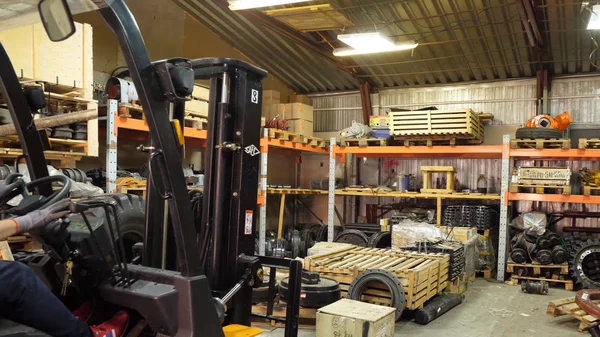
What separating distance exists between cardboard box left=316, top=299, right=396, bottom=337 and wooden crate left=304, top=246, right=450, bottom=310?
4.20 ft

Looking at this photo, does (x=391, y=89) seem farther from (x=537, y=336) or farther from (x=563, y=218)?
(x=537, y=336)

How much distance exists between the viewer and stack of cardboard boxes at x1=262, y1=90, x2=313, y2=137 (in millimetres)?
13500

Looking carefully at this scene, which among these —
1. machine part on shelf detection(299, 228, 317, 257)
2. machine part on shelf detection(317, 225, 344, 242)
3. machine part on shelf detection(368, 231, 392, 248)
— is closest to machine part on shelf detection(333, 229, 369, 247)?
machine part on shelf detection(368, 231, 392, 248)

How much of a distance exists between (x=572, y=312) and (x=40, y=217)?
7.25m

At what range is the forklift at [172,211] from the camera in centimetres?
267

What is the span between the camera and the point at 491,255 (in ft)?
36.9

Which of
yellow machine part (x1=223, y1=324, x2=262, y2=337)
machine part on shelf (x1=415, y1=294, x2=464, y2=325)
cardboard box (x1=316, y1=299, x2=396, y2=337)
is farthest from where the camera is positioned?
machine part on shelf (x1=415, y1=294, x2=464, y2=325)

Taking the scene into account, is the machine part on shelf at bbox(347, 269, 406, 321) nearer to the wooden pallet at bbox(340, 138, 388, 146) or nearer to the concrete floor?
the concrete floor

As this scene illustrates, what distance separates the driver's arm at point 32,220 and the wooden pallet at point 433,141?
1009 cm

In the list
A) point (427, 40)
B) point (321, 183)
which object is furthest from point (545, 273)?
point (321, 183)

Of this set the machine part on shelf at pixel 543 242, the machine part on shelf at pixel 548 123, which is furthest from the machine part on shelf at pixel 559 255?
the machine part on shelf at pixel 548 123

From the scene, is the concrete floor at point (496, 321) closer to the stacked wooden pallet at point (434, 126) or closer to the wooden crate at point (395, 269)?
the wooden crate at point (395, 269)

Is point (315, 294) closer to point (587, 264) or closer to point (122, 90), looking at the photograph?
point (122, 90)

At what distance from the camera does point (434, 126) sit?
11.4 meters
